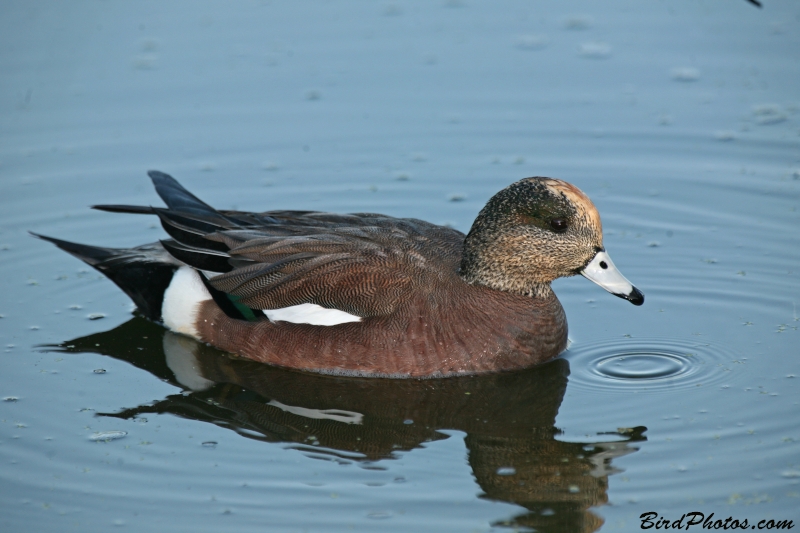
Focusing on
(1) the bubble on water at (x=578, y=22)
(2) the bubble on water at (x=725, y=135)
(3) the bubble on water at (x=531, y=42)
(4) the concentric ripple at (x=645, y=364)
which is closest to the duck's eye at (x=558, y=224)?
(4) the concentric ripple at (x=645, y=364)

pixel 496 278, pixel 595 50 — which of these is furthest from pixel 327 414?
pixel 595 50

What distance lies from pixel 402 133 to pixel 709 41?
3.48 m

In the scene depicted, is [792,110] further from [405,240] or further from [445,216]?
[405,240]

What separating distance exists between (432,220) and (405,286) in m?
2.22

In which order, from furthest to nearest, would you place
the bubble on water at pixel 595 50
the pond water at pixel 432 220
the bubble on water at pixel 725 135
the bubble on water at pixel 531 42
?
the bubble on water at pixel 531 42 → the bubble on water at pixel 595 50 → the bubble on water at pixel 725 135 → the pond water at pixel 432 220

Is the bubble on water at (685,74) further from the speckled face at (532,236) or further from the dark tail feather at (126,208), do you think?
the dark tail feather at (126,208)

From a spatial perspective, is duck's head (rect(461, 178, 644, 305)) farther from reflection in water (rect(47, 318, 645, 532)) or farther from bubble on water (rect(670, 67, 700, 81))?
bubble on water (rect(670, 67, 700, 81))

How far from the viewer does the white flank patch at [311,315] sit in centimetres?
685

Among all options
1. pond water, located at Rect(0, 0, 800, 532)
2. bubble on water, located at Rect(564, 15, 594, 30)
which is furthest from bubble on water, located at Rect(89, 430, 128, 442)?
bubble on water, located at Rect(564, 15, 594, 30)

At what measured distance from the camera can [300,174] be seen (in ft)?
31.9

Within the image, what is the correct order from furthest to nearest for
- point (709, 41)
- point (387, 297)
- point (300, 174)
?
1. point (709, 41)
2. point (300, 174)
3. point (387, 297)

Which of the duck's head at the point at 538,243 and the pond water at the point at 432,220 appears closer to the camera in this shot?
the pond water at the point at 432,220

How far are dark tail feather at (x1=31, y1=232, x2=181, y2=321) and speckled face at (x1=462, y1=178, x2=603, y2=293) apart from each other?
214cm

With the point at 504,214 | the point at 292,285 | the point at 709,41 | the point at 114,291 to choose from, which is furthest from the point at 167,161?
the point at 709,41
